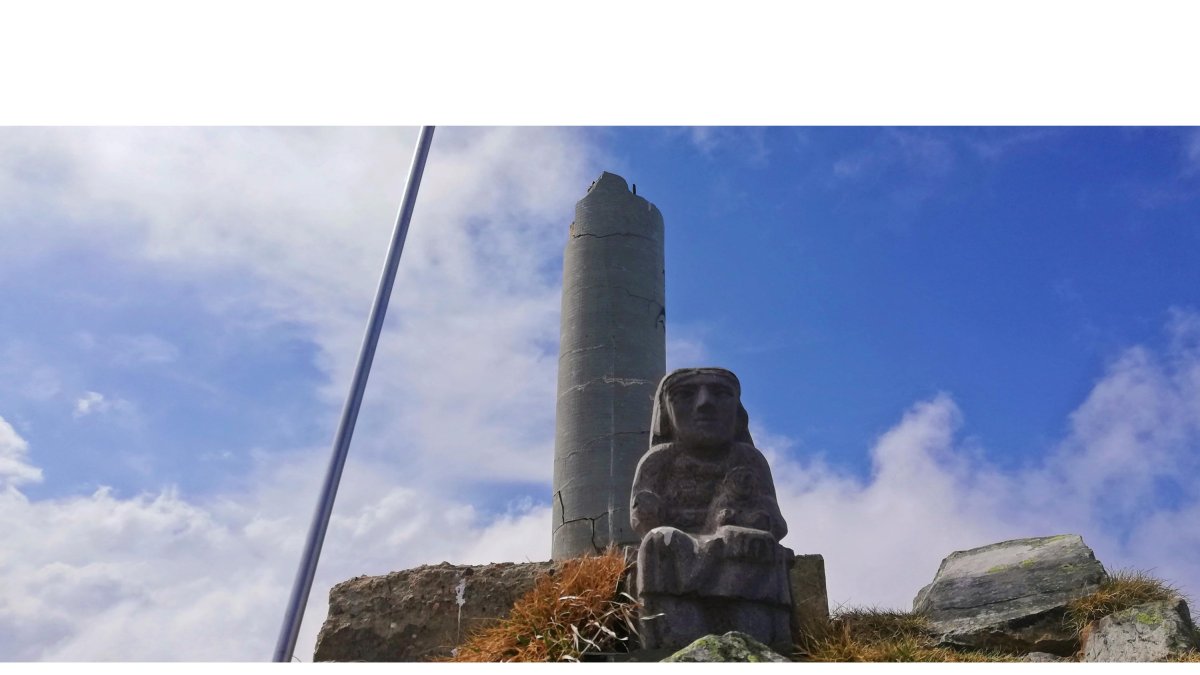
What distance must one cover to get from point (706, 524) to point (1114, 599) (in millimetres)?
2597

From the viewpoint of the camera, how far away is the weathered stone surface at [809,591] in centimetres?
604

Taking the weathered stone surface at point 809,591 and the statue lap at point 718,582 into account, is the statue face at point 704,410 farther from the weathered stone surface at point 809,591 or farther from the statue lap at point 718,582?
the weathered stone surface at point 809,591

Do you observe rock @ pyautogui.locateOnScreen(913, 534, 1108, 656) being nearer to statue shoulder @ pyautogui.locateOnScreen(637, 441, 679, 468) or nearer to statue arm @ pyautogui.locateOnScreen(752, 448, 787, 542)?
statue arm @ pyautogui.locateOnScreen(752, 448, 787, 542)

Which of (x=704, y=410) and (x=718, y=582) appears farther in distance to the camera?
(x=704, y=410)

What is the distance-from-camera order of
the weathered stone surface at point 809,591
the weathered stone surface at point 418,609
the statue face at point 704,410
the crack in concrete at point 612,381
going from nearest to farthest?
the weathered stone surface at point 809,591 < the statue face at point 704,410 < the weathered stone surface at point 418,609 < the crack in concrete at point 612,381

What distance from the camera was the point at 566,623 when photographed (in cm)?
570

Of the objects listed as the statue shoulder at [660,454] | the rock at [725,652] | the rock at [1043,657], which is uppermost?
the statue shoulder at [660,454]

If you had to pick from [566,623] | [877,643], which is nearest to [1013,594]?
[877,643]

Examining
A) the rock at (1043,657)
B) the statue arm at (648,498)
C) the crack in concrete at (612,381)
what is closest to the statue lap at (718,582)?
the statue arm at (648,498)

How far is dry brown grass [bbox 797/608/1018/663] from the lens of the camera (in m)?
5.54

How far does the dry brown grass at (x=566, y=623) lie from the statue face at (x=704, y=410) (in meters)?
0.91

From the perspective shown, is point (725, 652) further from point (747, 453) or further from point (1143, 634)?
point (1143, 634)

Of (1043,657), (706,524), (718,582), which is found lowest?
(1043,657)

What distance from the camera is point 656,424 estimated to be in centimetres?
655
